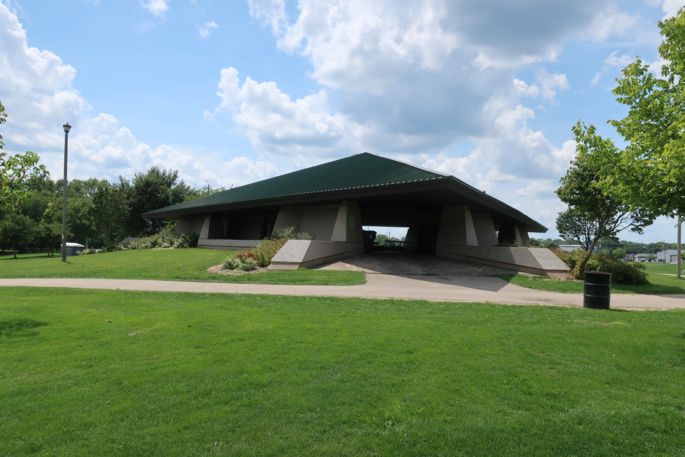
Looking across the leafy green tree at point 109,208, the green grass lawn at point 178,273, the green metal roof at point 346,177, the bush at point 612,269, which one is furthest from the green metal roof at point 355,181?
the leafy green tree at point 109,208

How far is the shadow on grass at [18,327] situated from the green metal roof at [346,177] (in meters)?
14.1

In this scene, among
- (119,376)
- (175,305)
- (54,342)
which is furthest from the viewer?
(175,305)

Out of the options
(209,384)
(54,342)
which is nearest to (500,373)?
(209,384)

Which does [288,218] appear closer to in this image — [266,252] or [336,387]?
[266,252]

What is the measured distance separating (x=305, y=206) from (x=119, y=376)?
73.8 ft

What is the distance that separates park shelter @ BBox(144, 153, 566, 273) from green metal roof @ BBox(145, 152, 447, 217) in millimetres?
70

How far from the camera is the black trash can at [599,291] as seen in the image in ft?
37.5

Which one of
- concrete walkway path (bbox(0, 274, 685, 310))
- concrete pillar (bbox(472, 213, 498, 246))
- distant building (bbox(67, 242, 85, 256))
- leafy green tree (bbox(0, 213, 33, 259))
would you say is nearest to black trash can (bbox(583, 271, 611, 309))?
concrete walkway path (bbox(0, 274, 685, 310))

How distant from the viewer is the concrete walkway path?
42.3 ft

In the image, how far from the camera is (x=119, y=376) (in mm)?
5270

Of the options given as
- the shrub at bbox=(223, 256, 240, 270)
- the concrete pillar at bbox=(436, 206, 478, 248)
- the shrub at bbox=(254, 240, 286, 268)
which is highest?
the concrete pillar at bbox=(436, 206, 478, 248)

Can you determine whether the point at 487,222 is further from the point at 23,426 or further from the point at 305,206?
the point at 23,426

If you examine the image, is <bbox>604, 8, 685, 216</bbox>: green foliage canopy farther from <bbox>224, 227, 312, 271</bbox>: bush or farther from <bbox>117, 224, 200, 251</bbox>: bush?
<bbox>117, 224, 200, 251</bbox>: bush

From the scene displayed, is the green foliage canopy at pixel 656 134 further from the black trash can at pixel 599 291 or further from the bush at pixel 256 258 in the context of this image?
the bush at pixel 256 258
